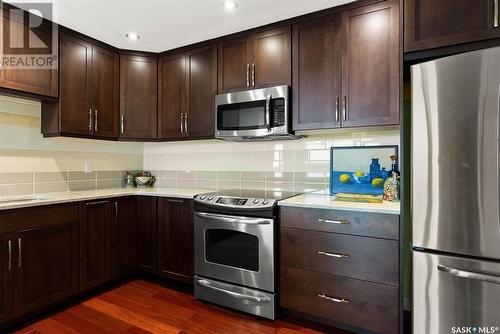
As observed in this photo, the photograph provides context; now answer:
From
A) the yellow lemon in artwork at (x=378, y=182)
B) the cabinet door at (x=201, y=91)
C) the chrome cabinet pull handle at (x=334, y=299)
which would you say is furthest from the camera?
the cabinet door at (x=201, y=91)

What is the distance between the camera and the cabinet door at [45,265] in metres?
1.90

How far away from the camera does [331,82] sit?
2092 mm

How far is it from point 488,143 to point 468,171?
0.15m

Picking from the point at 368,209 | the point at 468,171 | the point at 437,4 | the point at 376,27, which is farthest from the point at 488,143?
the point at 376,27

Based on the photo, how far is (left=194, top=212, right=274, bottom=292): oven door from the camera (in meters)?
2.00

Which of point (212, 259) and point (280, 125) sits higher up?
point (280, 125)

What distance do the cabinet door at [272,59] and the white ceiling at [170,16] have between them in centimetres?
12

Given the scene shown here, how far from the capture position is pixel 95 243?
7.81ft

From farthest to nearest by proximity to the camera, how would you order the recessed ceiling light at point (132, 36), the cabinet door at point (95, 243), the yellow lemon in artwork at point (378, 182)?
the recessed ceiling light at point (132, 36) → the cabinet door at point (95, 243) → the yellow lemon in artwork at point (378, 182)

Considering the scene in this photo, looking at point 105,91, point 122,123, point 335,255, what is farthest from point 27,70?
point 335,255

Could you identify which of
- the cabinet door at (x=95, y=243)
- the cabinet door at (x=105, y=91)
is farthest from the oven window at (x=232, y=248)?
the cabinet door at (x=105, y=91)

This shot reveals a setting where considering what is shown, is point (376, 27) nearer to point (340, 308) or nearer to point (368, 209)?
point (368, 209)

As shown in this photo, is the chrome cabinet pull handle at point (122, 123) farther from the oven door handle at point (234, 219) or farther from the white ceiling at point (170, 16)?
the oven door handle at point (234, 219)

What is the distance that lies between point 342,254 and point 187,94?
80.6 inches
